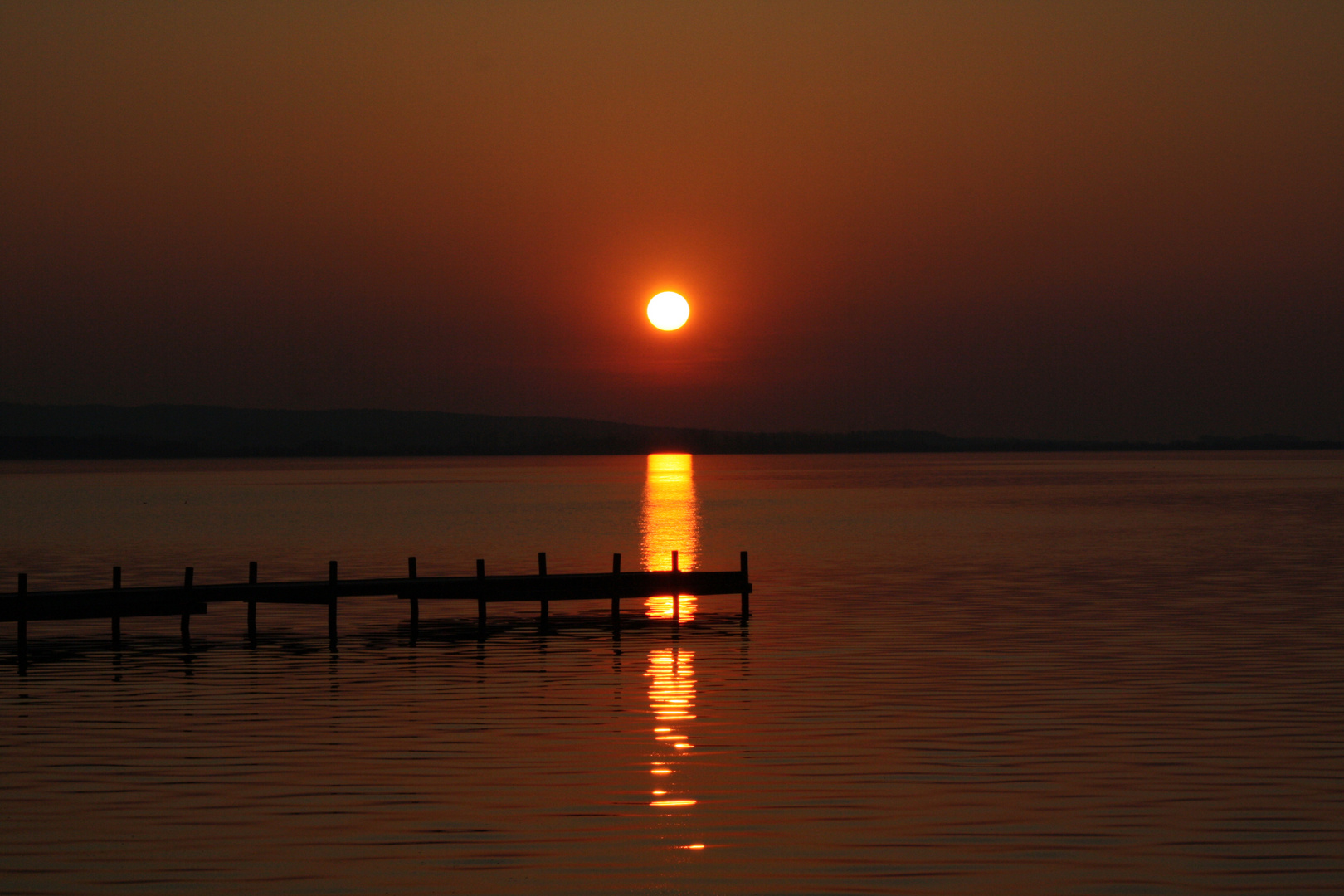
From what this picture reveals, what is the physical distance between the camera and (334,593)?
36469 mm

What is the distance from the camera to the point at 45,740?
23.2m

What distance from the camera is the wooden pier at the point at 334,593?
33250mm

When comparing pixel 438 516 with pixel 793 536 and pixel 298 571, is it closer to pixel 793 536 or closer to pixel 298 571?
pixel 793 536

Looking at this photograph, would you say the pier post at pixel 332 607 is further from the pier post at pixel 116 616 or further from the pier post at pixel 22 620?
the pier post at pixel 22 620

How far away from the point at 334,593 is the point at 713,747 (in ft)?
53.0

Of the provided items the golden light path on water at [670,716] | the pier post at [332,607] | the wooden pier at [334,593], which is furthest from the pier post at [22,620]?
the golden light path on water at [670,716]

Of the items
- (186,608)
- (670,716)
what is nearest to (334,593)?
(186,608)

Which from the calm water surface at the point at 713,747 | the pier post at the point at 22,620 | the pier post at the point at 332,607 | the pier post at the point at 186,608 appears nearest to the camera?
the calm water surface at the point at 713,747

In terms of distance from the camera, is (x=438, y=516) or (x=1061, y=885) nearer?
(x=1061, y=885)

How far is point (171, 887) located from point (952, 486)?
177244 millimetres

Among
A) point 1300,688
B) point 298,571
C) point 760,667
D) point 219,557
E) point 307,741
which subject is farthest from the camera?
point 219,557

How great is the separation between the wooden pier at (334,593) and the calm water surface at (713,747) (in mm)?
911

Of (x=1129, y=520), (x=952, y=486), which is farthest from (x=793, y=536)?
(x=952, y=486)

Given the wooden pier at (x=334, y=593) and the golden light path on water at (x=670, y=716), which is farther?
the wooden pier at (x=334, y=593)
